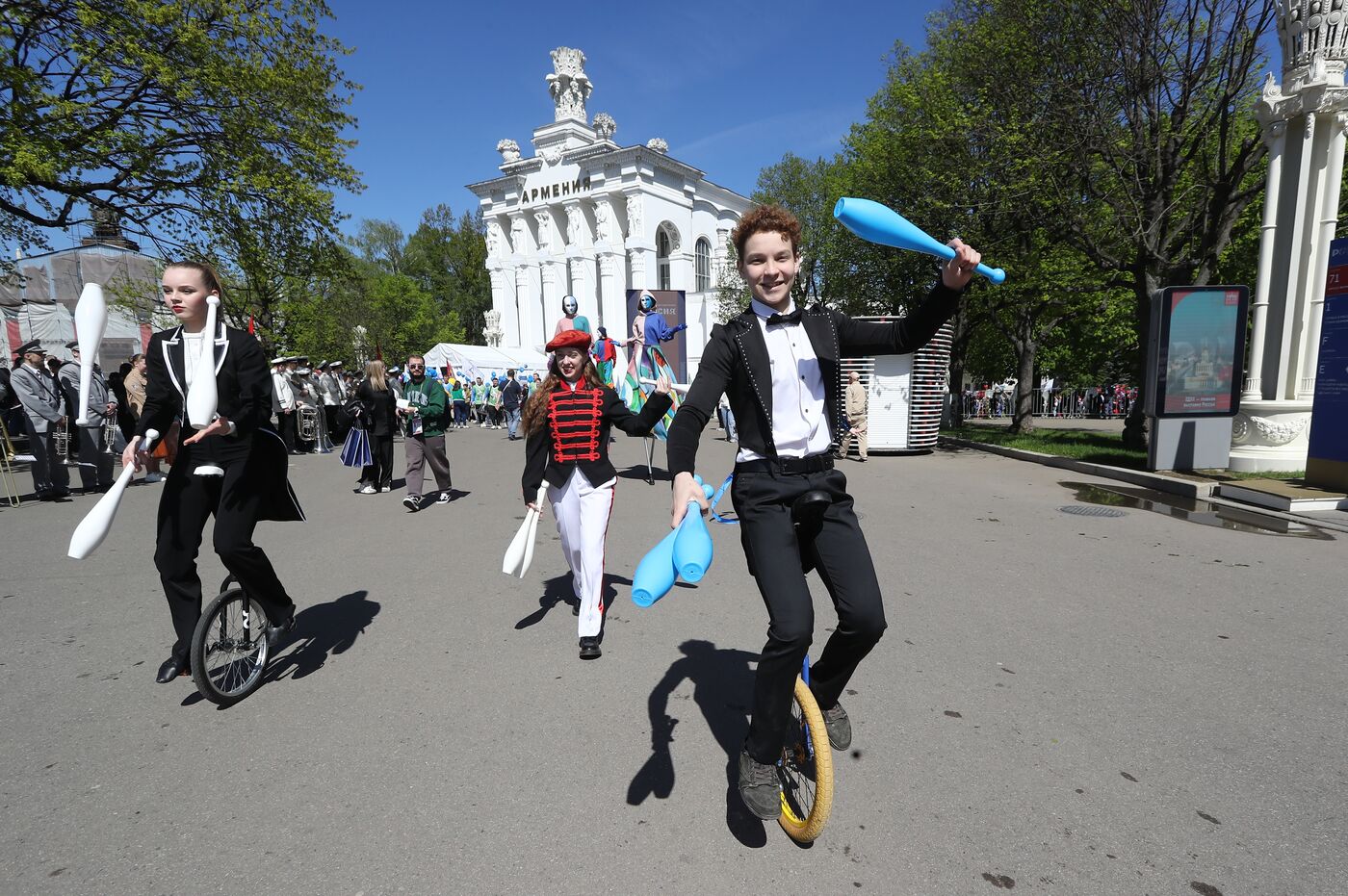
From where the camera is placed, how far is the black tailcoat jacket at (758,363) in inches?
106

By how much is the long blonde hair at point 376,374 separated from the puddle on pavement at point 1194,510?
1046cm

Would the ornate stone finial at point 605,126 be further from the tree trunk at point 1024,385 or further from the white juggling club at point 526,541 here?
the white juggling club at point 526,541

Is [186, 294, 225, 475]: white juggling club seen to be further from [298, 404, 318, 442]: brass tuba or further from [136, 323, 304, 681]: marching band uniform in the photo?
[298, 404, 318, 442]: brass tuba

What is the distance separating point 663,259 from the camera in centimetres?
6122

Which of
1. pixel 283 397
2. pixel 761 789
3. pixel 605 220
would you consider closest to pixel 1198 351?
pixel 761 789

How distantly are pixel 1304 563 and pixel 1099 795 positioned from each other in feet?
17.1

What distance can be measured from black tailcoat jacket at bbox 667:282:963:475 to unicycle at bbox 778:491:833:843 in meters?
0.28

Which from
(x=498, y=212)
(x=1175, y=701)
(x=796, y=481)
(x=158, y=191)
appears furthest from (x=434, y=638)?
(x=498, y=212)

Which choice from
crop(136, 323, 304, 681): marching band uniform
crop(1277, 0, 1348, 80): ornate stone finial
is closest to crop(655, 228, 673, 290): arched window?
crop(1277, 0, 1348, 80): ornate stone finial

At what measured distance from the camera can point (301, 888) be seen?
7.98ft

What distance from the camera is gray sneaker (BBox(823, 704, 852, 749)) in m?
3.06

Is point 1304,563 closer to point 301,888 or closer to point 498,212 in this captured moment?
point 301,888

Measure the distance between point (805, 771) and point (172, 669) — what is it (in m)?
3.72

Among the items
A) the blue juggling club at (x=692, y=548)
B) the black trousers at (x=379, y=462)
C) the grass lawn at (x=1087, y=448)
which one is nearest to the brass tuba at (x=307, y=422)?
the black trousers at (x=379, y=462)
